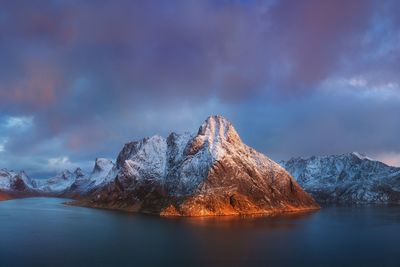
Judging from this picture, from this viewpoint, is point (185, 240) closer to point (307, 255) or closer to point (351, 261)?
point (307, 255)

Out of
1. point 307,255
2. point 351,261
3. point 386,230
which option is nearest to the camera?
point 351,261

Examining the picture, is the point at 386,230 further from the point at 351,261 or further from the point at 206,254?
the point at 206,254

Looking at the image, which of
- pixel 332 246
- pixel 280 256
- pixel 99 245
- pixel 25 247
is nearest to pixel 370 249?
pixel 332 246

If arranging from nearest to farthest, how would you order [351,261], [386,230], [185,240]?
1. [351,261]
2. [185,240]
3. [386,230]

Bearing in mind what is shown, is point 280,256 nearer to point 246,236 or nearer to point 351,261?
point 351,261

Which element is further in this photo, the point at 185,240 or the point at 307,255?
the point at 185,240

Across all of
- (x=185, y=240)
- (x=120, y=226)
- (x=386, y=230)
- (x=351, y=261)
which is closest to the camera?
(x=351, y=261)

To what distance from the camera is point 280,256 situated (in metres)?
113

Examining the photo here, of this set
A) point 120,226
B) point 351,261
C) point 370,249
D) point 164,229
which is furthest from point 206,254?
point 120,226

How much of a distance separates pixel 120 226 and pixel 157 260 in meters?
87.6

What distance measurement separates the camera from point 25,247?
12719 cm

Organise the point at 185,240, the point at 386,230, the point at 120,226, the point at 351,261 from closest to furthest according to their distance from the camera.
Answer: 1. the point at 351,261
2. the point at 185,240
3. the point at 386,230
4. the point at 120,226

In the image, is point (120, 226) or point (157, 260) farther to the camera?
point (120, 226)

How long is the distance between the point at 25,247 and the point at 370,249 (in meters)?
104
